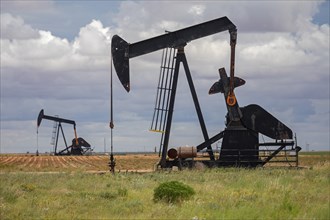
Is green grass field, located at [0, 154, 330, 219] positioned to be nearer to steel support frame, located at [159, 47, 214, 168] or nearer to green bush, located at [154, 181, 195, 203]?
green bush, located at [154, 181, 195, 203]

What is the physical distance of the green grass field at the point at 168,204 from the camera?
515 inches

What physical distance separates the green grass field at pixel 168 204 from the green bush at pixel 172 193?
189 mm

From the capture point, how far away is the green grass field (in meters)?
13.1

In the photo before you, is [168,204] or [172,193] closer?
[168,204]

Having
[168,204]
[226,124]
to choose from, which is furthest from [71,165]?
[168,204]

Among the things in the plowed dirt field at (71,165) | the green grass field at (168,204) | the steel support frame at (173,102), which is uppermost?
the steel support frame at (173,102)

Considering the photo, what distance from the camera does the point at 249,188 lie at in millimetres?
17156

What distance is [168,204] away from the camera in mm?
14930

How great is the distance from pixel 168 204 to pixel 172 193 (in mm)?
583

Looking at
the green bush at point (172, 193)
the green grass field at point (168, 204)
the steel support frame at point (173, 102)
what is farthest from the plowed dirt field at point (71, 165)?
the green bush at point (172, 193)

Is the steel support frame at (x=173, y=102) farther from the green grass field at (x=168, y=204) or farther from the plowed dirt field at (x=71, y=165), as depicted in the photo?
the plowed dirt field at (x=71, y=165)

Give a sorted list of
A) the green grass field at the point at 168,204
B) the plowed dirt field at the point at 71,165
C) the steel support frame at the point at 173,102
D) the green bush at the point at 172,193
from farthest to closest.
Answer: the plowed dirt field at the point at 71,165 < the steel support frame at the point at 173,102 < the green bush at the point at 172,193 < the green grass field at the point at 168,204

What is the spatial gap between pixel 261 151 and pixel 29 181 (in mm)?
8918

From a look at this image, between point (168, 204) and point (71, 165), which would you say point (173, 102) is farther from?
point (71, 165)
